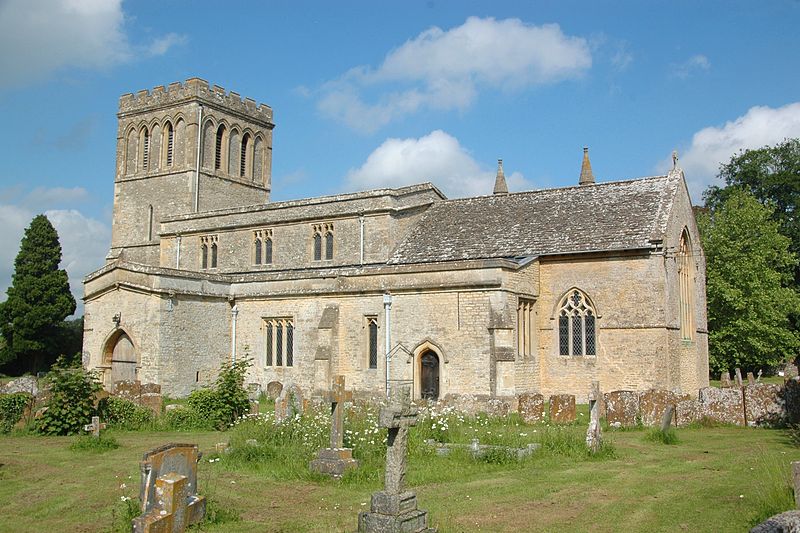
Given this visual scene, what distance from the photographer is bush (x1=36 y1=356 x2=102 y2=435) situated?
58.7 ft

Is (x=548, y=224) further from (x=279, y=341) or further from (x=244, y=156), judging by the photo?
(x=244, y=156)

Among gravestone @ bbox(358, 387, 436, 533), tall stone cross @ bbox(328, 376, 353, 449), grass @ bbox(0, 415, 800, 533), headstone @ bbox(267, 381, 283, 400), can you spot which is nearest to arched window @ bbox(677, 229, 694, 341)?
grass @ bbox(0, 415, 800, 533)

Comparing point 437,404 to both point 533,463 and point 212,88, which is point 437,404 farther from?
point 212,88

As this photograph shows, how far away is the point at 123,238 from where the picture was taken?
4188cm

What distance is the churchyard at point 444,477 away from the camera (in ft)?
31.7

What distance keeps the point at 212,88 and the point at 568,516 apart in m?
37.2

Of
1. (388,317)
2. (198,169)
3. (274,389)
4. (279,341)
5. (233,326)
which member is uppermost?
(198,169)

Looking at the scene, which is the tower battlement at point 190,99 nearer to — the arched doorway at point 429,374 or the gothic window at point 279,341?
the gothic window at point 279,341

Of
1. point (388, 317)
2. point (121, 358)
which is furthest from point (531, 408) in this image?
point (121, 358)

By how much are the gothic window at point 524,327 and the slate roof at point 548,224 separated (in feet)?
6.39

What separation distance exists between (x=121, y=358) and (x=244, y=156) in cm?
1901

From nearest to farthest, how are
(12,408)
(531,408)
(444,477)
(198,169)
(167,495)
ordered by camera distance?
(167,495) → (444,477) → (12,408) → (531,408) → (198,169)

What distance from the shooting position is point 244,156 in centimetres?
4412

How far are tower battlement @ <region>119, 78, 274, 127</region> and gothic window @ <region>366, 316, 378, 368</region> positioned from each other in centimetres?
2007
